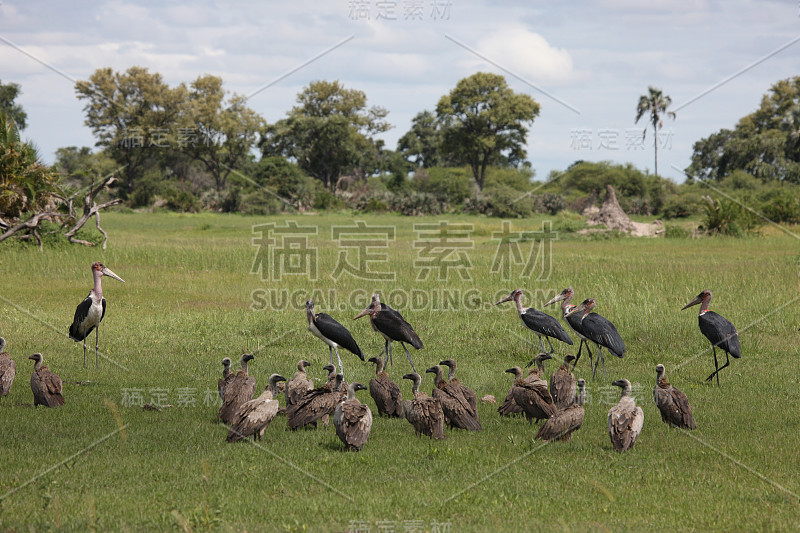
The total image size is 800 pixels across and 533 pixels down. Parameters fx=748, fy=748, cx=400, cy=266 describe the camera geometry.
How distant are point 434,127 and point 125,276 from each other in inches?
3059

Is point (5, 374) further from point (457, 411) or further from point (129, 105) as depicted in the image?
point (129, 105)

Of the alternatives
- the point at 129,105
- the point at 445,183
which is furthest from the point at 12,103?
the point at 445,183

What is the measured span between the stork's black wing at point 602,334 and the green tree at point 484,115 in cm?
6349

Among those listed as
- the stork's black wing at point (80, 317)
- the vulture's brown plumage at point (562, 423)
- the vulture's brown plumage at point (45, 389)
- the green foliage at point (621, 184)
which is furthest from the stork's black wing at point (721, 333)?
the green foliage at point (621, 184)

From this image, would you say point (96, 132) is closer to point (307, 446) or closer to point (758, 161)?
point (758, 161)

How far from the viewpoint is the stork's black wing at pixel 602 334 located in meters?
12.3

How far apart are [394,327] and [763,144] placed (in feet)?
226

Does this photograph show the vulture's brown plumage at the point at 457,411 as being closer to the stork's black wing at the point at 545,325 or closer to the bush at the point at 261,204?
the stork's black wing at the point at 545,325

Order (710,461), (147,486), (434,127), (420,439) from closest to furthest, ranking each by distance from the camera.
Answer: (147,486) < (710,461) < (420,439) < (434,127)

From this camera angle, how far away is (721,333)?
12281 mm

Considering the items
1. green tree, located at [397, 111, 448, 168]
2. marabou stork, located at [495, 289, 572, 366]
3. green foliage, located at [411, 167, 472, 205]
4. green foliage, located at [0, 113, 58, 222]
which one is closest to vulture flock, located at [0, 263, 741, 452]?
marabou stork, located at [495, 289, 572, 366]

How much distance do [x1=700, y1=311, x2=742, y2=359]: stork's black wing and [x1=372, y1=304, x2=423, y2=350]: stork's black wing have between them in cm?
482

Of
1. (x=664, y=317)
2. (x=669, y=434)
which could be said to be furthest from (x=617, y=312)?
(x=669, y=434)

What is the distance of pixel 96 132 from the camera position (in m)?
74.1
